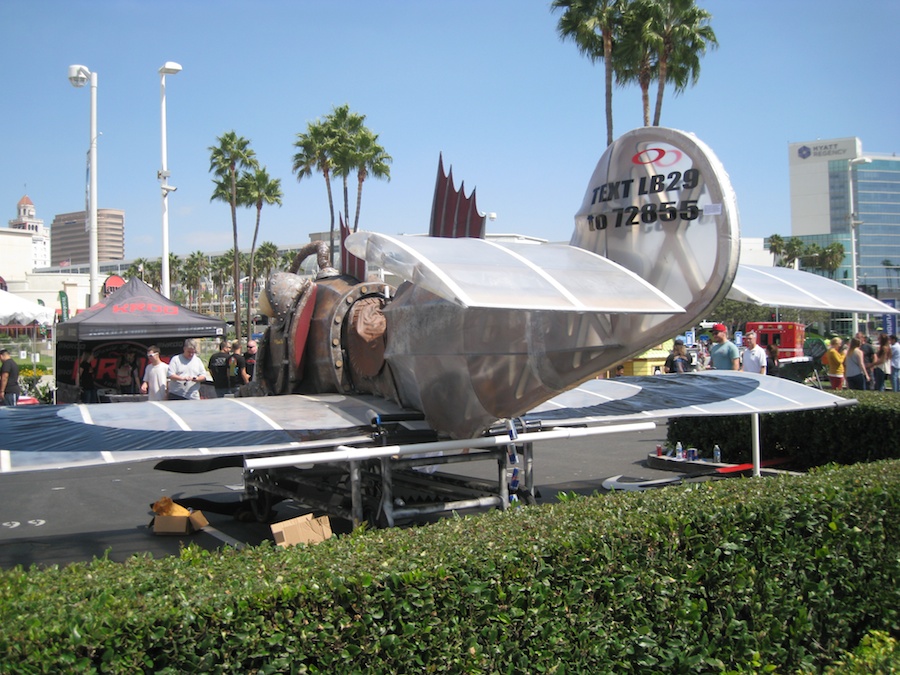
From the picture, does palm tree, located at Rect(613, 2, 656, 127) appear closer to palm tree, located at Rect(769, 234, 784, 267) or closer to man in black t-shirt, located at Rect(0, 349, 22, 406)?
man in black t-shirt, located at Rect(0, 349, 22, 406)

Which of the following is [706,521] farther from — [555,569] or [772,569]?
[555,569]

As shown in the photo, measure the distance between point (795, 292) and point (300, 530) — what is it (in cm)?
467

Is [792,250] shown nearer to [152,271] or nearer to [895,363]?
[895,363]

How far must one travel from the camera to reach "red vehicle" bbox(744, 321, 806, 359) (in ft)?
121

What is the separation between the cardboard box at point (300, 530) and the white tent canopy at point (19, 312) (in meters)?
13.4

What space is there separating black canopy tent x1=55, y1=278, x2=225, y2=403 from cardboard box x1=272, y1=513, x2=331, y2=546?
1164cm

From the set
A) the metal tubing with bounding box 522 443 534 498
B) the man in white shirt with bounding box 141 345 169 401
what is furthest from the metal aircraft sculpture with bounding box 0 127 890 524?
the man in white shirt with bounding box 141 345 169 401

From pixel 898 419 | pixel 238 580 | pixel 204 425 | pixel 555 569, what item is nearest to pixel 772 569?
pixel 555 569

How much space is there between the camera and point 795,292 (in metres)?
6.64

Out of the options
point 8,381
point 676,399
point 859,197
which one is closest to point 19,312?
point 8,381

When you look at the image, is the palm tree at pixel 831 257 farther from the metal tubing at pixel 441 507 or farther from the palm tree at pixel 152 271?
the metal tubing at pixel 441 507

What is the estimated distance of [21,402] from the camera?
54.0 feet

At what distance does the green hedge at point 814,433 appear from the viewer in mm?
9820

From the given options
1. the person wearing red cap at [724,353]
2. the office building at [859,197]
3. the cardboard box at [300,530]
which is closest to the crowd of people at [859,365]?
the person wearing red cap at [724,353]
